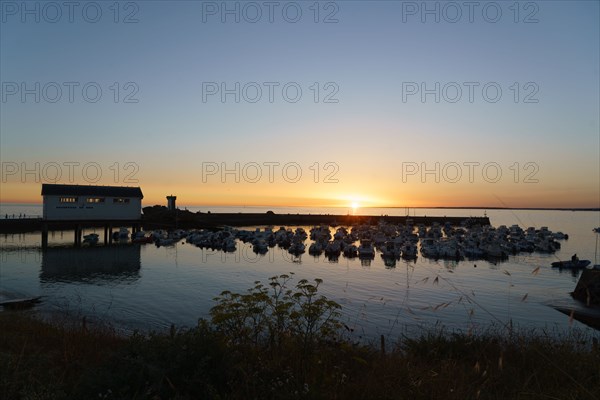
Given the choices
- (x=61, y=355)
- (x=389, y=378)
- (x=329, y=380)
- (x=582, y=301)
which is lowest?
(x=582, y=301)

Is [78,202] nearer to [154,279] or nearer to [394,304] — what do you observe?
[154,279]

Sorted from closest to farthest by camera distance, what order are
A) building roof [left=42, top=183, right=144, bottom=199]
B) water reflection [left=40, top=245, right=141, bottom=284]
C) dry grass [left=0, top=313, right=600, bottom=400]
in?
1. dry grass [left=0, top=313, right=600, bottom=400]
2. water reflection [left=40, top=245, right=141, bottom=284]
3. building roof [left=42, top=183, right=144, bottom=199]

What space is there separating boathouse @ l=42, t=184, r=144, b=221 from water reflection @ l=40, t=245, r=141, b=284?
5.22m

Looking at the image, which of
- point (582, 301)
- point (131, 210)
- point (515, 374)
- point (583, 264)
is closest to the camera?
point (515, 374)

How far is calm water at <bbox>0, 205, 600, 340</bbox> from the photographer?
74.4ft

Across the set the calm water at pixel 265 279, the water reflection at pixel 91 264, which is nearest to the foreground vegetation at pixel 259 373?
the calm water at pixel 265 279

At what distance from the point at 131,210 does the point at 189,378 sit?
6403 centimetres

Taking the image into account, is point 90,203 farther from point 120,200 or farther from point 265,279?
point 265,279

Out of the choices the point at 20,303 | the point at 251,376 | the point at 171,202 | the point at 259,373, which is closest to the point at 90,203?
the point at 20,303

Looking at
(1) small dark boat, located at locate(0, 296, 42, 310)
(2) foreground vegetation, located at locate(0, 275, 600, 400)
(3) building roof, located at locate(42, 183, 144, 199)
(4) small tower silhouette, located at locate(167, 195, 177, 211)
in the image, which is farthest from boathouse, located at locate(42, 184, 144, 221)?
(2) foreground vegetation, located at locate(0, 275, 600, 400)

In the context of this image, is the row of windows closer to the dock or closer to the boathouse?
the boathouse

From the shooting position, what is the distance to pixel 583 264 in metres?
44.0

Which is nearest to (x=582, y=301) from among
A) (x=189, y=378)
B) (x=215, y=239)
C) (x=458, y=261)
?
(x=458, y=261)

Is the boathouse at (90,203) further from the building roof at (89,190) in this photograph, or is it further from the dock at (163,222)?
the dock at (163,222)
